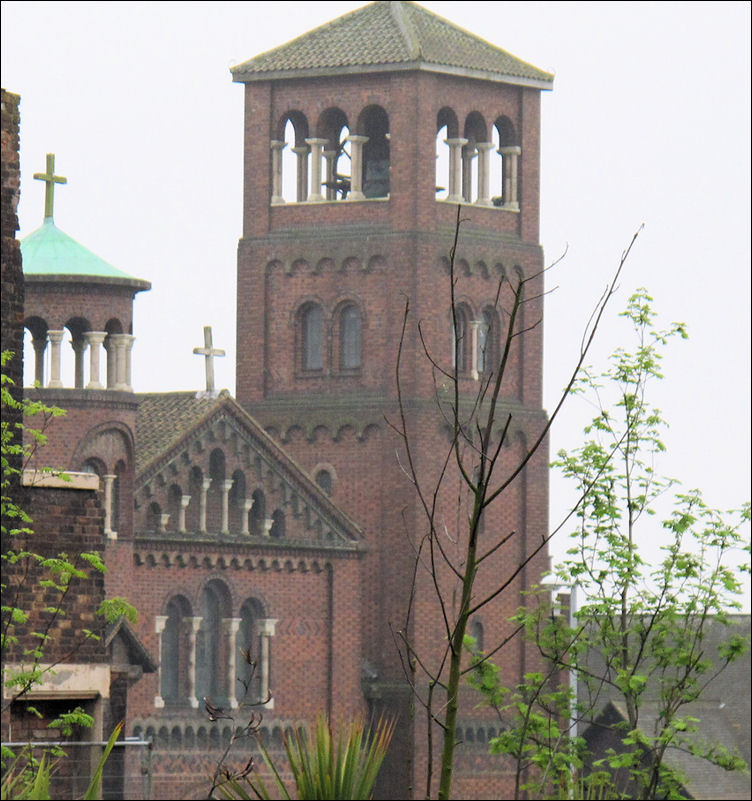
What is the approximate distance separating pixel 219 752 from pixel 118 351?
29.2 feet

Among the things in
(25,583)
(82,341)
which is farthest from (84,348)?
(25,583)

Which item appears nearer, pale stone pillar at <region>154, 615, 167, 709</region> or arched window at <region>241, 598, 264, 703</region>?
pale stone pillar at <region>154, 615, 167, 709</region>

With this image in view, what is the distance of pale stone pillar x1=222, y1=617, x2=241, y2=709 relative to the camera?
172 ft

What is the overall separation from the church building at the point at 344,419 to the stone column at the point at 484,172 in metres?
0.05

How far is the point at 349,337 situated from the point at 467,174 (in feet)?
15.8

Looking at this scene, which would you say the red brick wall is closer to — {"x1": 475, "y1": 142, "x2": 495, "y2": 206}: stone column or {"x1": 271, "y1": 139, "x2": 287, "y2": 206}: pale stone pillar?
{"x1": 271, "y1": 139, "x2": 287, "y2": 206}: pale stone pillar

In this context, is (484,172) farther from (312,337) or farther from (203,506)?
(203,506)

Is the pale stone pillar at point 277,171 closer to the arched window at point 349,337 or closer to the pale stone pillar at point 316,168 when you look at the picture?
the pale stone pillar at point 316,168

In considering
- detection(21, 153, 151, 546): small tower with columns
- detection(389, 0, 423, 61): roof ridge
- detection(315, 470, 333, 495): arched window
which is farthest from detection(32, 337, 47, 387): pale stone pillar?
detection(389, 0, 423, 61): roof ridge

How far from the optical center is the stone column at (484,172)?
58.0 metres

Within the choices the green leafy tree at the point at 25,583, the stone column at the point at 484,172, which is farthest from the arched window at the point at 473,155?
the green leafy tree at the point at 25,583

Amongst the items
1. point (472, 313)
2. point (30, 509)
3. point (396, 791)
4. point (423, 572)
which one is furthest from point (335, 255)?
point (30, 509)

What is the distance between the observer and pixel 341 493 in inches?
2240

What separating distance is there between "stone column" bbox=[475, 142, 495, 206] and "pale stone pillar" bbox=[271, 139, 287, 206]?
4730 millimetres
